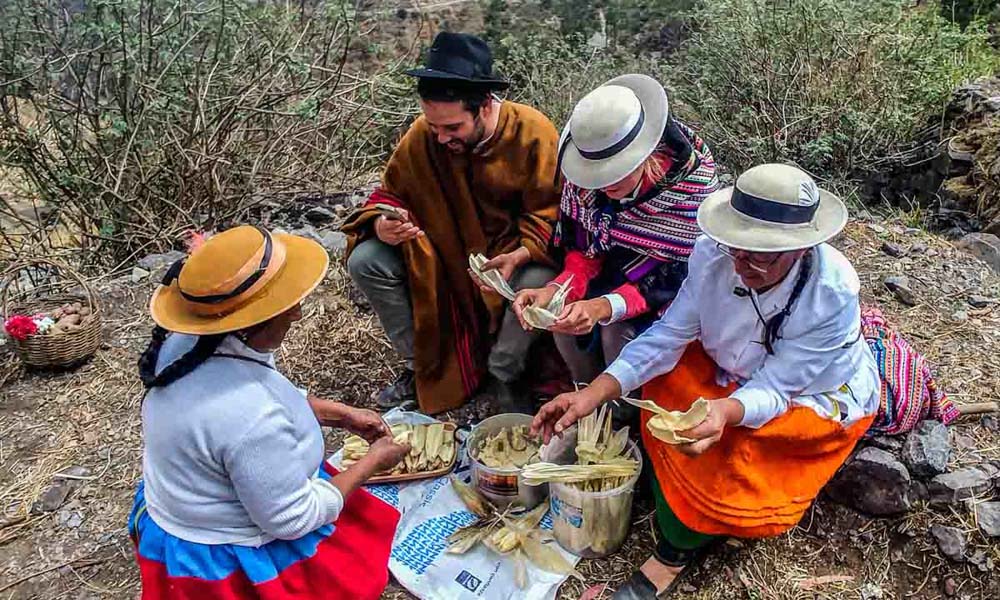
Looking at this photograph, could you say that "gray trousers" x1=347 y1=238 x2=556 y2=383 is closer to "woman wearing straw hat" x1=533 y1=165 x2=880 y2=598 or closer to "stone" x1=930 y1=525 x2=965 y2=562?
"woman wearing straw hat" x1=533 y1=165 x2=880 y2=598

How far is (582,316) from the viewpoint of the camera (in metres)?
2.55

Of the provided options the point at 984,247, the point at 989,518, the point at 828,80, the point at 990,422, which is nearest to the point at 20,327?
the point at 989,518

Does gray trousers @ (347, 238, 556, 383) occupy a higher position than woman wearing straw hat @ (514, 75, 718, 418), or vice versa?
woman wearing straw hat @ (514, 75, 718, 418)

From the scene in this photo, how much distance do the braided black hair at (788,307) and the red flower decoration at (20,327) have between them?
10.9ft

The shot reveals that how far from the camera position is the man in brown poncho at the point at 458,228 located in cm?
278

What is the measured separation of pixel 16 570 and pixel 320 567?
1.43 meters

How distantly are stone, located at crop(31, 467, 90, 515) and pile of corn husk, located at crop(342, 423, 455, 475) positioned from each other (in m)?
1.14

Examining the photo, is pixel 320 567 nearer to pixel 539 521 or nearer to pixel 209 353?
pixel 209 353

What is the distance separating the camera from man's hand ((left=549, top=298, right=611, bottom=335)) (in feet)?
8.38

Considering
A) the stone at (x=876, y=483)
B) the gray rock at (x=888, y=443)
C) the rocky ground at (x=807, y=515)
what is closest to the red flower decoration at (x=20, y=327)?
the rocky ground at (x=807, y=515)

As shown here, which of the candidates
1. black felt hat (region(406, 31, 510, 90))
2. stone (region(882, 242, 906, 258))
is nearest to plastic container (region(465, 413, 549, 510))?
black felt hat (region(406, 31, 510, 90))

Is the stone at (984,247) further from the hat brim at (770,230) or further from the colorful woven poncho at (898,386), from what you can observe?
the hat brim at (770,230)

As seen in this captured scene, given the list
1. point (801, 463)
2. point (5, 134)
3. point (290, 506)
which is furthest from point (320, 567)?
point (5, 134)

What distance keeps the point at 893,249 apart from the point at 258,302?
141 inches
